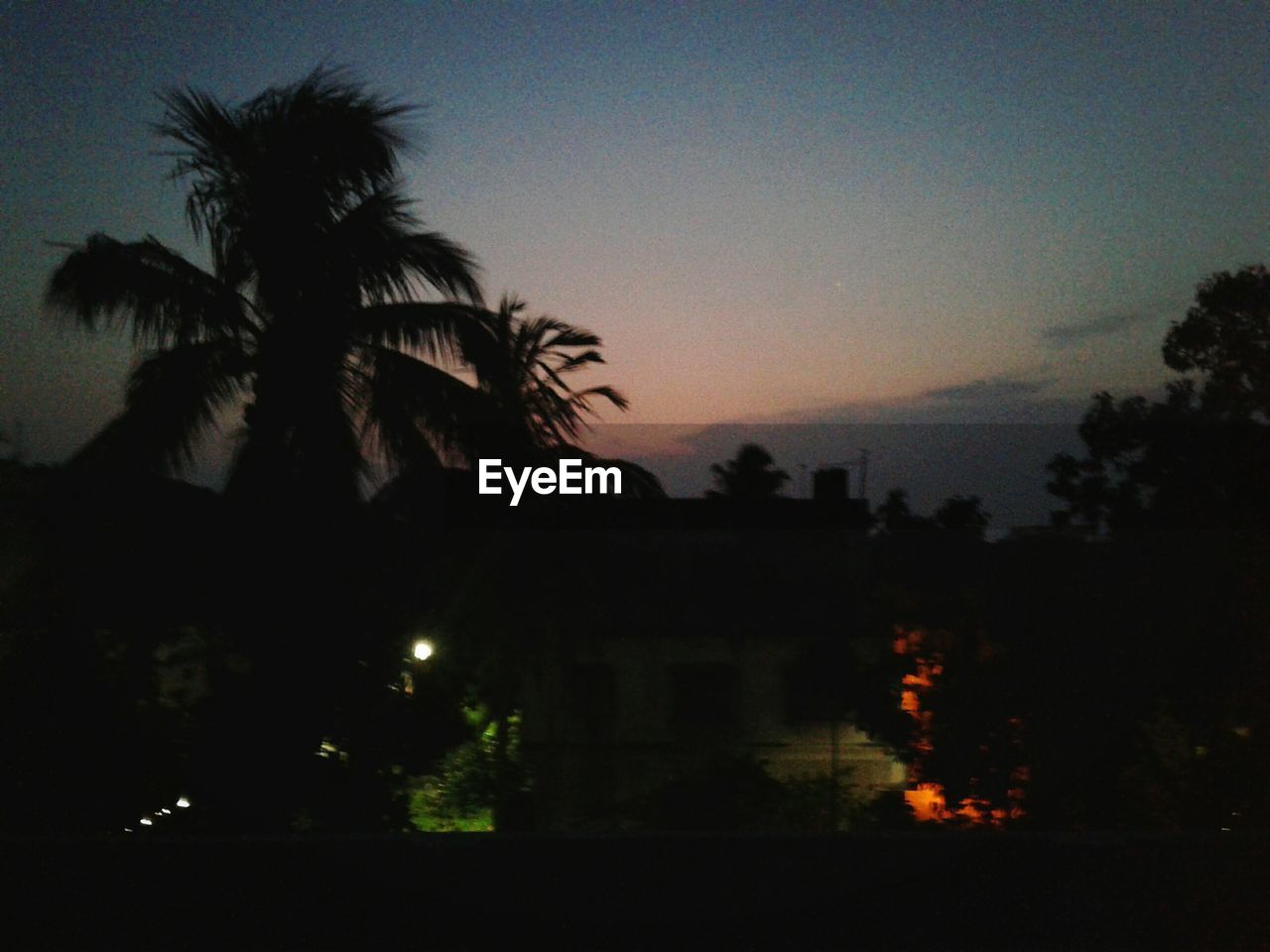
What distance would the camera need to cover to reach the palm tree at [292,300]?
832 cm

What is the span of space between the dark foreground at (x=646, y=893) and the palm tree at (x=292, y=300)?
3.12m

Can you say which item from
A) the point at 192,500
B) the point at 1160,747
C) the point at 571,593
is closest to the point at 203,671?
the point at 192,500

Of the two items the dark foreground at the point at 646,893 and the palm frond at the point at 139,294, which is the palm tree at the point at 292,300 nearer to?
the palm frond at the point at 139,294

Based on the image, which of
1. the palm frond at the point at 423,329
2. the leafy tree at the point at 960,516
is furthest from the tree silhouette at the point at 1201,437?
the palm frond at the point at 423,329

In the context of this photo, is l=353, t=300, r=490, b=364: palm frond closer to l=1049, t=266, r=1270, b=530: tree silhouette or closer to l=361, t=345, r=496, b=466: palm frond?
l=361, t=345, r=496, b=466: palm frond

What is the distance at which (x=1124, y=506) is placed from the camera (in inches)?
346

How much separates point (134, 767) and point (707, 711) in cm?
341

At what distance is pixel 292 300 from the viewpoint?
8.55 m

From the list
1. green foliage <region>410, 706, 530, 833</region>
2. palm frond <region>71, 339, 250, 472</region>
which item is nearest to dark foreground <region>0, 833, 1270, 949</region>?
green foliage <region>410, 706, 530, 833</region>

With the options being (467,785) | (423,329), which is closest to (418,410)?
(423,329)

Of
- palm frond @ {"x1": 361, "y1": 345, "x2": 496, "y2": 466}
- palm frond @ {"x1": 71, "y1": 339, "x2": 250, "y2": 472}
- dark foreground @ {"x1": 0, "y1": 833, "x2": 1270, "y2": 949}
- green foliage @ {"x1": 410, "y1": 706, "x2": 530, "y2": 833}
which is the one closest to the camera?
dark foreground @ {"x1": 0, "y1": 833, "x2": 1270, "y2": 949}

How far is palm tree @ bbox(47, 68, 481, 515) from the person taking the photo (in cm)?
832

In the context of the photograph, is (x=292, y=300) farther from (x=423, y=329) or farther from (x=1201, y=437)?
(x=1201, y=437)

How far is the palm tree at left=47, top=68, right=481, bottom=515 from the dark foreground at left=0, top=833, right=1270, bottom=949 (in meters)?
3.12
